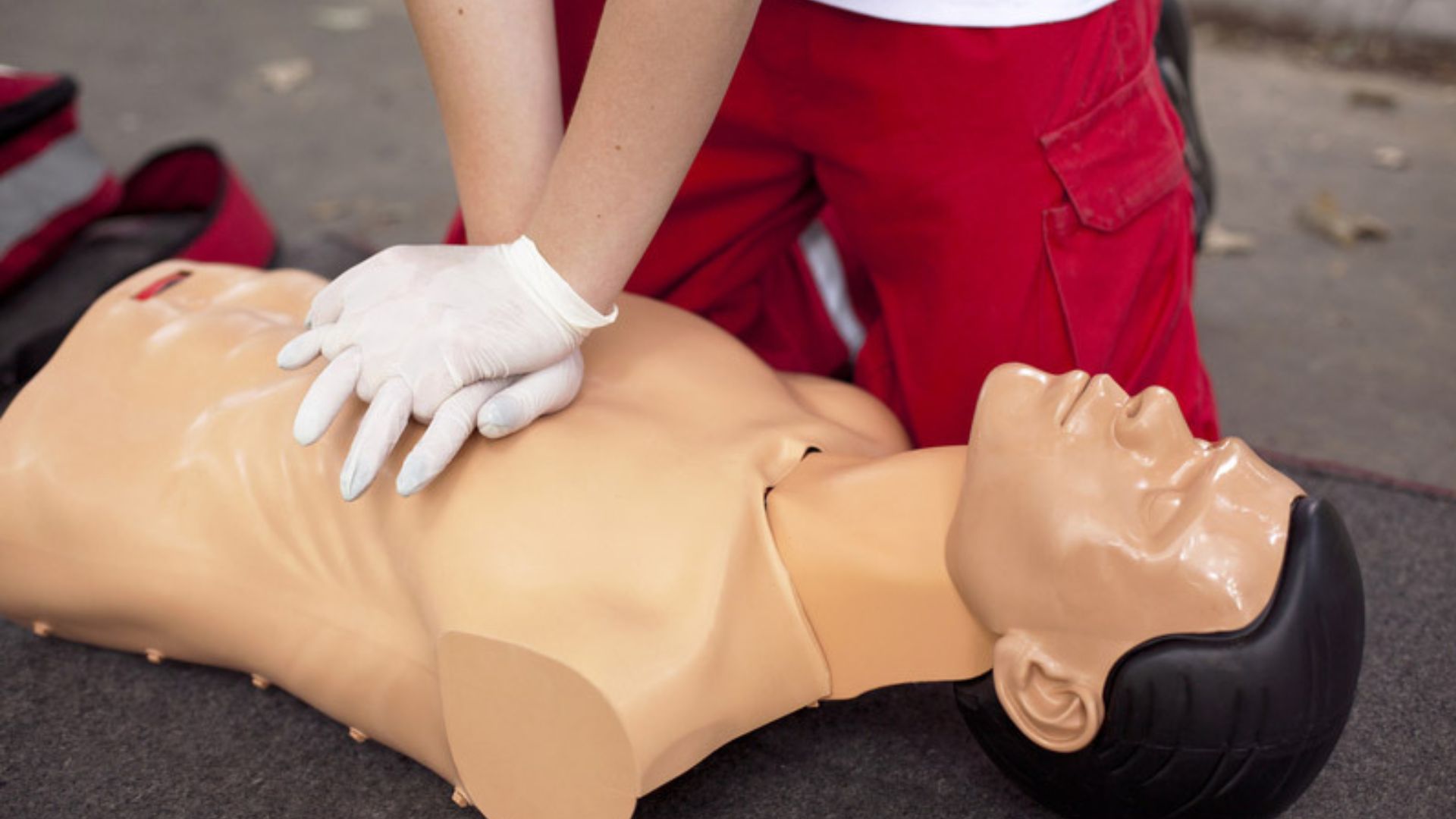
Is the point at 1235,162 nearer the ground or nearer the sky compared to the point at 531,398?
nearer the ground

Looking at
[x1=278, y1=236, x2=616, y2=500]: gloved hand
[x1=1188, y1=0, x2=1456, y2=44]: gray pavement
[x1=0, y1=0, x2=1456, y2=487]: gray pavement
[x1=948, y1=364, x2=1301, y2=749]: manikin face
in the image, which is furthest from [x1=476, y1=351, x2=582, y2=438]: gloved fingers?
[x1=1188, y1=0, x2=1456, y2=44]: gray pavement

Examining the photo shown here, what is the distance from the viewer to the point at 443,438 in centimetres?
102

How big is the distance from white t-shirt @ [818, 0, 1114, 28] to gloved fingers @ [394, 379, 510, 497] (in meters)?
0.48

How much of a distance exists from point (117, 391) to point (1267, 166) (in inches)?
78.9

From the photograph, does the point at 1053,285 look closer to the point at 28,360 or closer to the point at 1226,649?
the point at 1226,649

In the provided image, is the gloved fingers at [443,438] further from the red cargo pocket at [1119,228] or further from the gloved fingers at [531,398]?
the red cargo pocket at [1119,228]

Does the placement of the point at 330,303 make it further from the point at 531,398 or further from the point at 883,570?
the point at 883,570

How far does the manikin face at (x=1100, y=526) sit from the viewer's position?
0.92 m

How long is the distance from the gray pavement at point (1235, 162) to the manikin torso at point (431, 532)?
2.73 feet

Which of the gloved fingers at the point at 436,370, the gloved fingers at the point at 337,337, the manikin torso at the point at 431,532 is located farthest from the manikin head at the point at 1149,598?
the gloved fingers at the point at 337,337

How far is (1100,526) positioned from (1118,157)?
0.49m

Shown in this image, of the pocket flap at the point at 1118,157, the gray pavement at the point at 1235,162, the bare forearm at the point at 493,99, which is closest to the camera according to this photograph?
the bare forearm at the point at 493,99

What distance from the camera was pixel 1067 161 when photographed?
4.09ft

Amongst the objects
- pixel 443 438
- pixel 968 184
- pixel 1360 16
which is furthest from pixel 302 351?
pixel 1360 16
